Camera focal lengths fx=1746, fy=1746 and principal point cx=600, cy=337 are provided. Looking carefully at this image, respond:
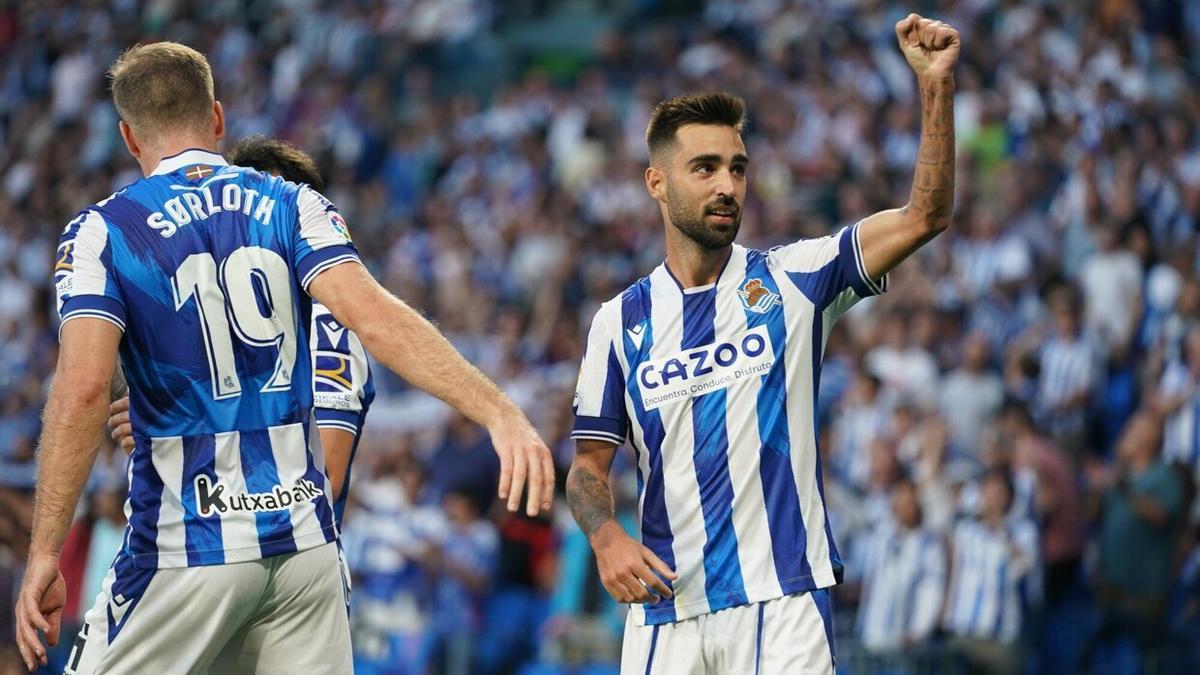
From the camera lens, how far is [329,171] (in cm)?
2166

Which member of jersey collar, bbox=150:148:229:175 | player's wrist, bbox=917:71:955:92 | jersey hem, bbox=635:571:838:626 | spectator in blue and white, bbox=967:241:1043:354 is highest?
spectator in blue and white, bbox=967:241:1043:354

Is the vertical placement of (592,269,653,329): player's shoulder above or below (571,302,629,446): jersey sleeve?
above

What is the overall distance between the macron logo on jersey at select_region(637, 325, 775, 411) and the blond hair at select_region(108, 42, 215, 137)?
1759mm

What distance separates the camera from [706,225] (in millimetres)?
6125

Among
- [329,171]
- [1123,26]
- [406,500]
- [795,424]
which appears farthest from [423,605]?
[329,171]

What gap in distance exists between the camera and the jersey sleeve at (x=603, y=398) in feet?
20.1

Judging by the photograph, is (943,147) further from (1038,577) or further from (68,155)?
(68,155)

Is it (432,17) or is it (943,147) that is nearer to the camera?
(943,147)

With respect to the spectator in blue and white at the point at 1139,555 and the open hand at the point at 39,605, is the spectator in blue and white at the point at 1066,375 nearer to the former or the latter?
the spectator in blue and white at the point at 1139,555

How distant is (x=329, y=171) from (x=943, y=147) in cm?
1676

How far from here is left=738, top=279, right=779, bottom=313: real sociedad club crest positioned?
19.8 feet

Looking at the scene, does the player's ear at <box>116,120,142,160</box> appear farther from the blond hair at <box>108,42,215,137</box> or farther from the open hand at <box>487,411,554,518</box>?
the open hand at <box>487,411,554,518</box>

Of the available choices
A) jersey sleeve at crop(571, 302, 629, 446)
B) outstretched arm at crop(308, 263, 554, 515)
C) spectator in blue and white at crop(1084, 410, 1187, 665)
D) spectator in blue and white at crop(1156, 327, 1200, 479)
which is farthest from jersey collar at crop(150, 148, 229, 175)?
spectator in blue and white at crop(1156, 327, 1200, 479)

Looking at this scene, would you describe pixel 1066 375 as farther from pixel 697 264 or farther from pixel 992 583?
pixel 697 264
